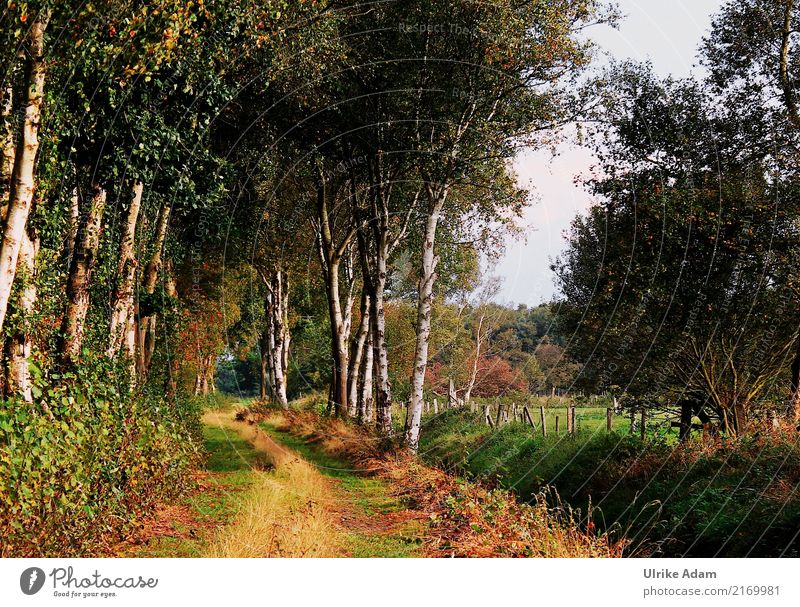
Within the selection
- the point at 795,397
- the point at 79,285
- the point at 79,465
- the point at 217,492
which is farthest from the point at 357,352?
the point at 79,465

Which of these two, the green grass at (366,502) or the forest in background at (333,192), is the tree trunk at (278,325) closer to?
the forest in background at (333,192)

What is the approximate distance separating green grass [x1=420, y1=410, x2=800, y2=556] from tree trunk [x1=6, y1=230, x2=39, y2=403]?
8.87m

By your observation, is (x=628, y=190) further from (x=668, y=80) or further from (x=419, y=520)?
(x=419, y=520)

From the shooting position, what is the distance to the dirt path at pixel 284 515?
11.3 meters

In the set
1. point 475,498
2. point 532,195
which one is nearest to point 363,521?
Result: point 475,498

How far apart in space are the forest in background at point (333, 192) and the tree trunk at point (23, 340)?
0.04 m

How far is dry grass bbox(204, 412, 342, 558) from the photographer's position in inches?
418

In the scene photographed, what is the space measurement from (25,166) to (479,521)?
8962mm

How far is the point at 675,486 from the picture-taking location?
1814 centimetres

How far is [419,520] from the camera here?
14.6 meters


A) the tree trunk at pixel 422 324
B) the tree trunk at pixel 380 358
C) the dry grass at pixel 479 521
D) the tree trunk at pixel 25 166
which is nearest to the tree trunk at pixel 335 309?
the tree trunk at pixel 380 358

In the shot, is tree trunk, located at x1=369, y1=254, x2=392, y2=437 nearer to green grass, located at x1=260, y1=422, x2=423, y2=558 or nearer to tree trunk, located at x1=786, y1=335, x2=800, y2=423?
green grass, located at x1=260, y1=422, x2=423, y2=558
